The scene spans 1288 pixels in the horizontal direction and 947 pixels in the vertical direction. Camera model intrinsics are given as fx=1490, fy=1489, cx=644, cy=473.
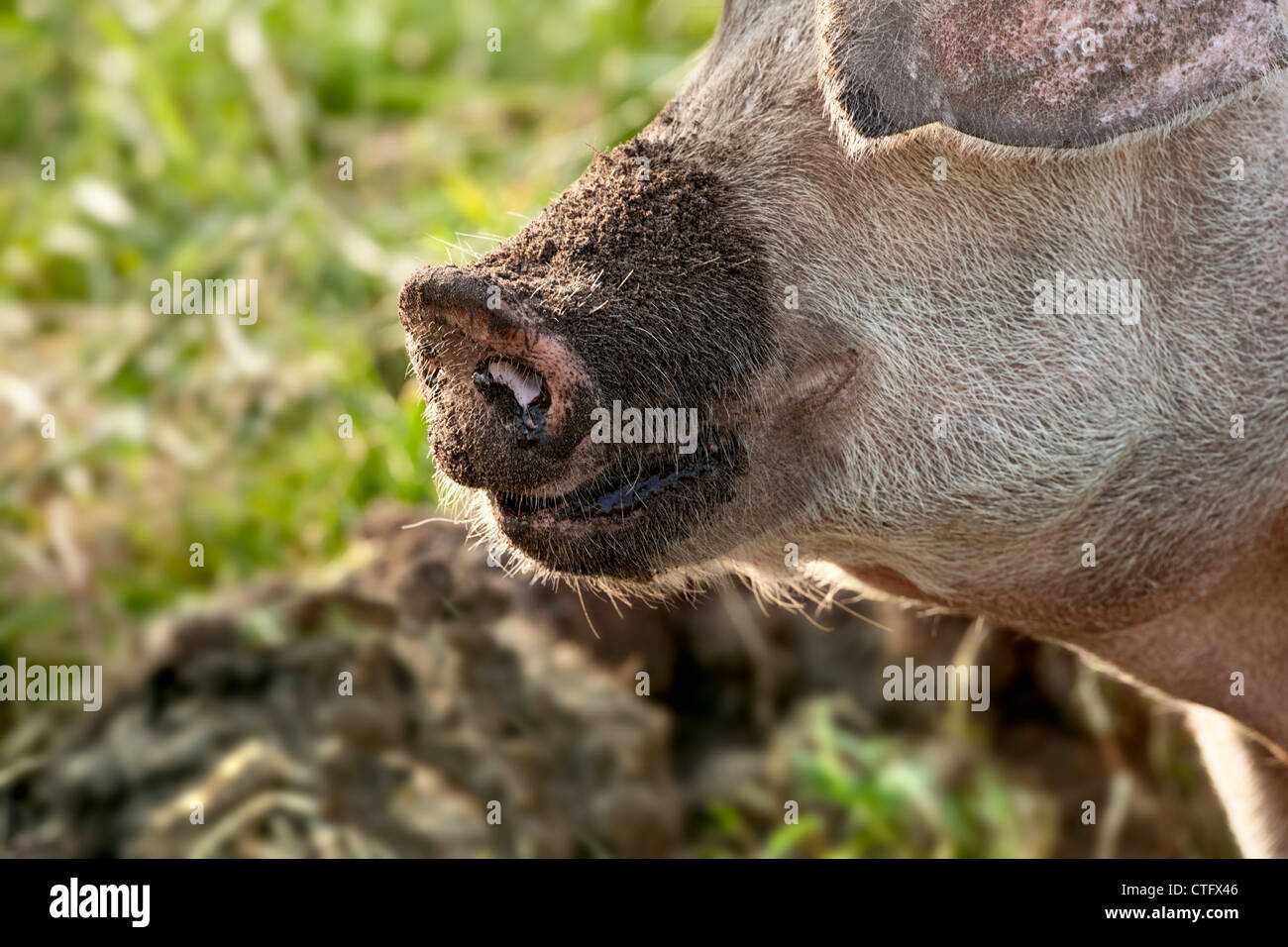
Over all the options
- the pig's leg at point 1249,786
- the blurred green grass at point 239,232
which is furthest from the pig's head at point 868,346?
the blurred green grass at point 239,232

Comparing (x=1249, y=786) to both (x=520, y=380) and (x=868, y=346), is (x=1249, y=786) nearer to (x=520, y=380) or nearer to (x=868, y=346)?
(x=868, y=346)

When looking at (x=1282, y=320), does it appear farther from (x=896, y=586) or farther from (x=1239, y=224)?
(x=896, y=586)

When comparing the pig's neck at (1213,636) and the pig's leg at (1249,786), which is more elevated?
the pig's neck at (1213,636)

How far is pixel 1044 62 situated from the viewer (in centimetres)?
226

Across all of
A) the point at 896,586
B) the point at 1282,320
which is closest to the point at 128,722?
the point at 896,586

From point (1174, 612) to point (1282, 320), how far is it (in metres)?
0.58

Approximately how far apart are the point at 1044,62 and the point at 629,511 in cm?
102

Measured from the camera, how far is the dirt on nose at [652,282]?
2465mm

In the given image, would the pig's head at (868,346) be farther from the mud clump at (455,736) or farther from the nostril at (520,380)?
the mud clump at (455,736)

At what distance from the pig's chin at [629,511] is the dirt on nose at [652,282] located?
132 millimetres

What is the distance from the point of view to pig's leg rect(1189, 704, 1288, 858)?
3.18m

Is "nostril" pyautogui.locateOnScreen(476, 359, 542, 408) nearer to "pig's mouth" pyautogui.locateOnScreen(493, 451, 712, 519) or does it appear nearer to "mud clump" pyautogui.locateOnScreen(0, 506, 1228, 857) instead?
"pig's mouth" pyautogui.locateOnScreen(493, 451, 712, 519)

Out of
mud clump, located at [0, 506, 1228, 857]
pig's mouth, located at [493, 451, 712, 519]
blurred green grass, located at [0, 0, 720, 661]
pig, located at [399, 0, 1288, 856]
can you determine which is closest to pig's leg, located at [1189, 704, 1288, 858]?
pig, located at [399, 0, 1288, 856]
